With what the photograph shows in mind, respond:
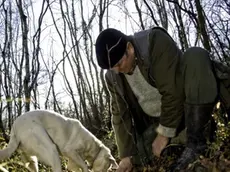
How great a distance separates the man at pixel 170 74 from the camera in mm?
3057

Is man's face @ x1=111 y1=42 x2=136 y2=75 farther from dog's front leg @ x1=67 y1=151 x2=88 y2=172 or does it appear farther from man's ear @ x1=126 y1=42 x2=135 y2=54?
dog's front leg @ x1=67 y1=151 x2=88 y2=172

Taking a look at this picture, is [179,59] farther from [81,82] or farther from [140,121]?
[81,82]

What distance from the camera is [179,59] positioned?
324 cm

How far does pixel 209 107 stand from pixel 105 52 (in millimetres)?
946

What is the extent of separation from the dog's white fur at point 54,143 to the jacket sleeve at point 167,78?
0.89 m

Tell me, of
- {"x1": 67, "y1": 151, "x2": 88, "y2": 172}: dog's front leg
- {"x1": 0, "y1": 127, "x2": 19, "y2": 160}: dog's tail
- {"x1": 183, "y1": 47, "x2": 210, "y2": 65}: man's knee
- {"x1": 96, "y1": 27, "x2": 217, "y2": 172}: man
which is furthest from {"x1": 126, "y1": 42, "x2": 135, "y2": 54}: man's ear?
{"x1": 0, "y1": 127, "x2": 19, "y2": 160}: dog's tail

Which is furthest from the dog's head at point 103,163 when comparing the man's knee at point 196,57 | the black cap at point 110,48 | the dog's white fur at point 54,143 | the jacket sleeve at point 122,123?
the man's knee at point 196,57

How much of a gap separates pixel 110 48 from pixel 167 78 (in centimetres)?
53

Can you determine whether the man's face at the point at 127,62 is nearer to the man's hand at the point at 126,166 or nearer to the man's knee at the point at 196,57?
the man's knee at the point at 196,57

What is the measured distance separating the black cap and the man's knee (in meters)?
0.53

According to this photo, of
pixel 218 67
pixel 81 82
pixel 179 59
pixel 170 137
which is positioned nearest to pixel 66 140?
pixel 170 137

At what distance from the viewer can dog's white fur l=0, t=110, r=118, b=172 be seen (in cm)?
339

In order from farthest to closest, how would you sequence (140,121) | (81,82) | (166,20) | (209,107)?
(81,82) → (166,20) → (140,121) → (209,107)

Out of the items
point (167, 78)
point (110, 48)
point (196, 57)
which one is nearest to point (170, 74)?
point (167, 78)
